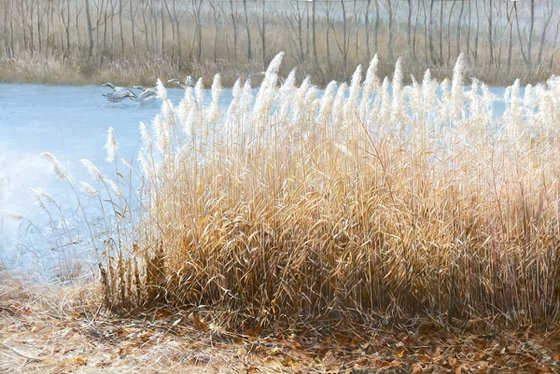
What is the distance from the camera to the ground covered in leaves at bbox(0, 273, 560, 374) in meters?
2.75

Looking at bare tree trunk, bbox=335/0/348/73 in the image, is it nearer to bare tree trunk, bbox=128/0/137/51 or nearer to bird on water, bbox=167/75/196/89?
bird on water, bbox=167/75/196/89

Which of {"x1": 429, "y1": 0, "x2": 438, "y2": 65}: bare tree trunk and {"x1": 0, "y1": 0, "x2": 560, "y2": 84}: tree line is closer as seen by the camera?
{"x1": 0, "y1": 0, "x2": 560, "y2": 84}: tree line

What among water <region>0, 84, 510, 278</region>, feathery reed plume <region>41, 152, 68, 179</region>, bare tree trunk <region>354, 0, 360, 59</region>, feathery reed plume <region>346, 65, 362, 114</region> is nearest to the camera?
feathery reed plume <region>41, 152, 68, 179</region>

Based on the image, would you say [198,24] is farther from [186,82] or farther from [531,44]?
[531,44]

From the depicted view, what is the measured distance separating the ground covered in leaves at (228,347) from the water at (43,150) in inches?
8.8

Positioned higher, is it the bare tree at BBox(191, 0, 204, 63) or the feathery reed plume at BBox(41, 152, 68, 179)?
the bare tree at BBox(191, 0, 204, 63)

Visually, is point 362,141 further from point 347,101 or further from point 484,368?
point 484,368

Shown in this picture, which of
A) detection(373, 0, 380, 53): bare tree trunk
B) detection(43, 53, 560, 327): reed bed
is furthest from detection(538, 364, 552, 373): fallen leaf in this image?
detection(373, 0, 380, 53): bare tree trunk

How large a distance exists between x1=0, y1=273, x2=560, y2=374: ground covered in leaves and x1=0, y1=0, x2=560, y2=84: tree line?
3.34ft

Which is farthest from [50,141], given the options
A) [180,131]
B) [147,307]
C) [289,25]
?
[289,25]

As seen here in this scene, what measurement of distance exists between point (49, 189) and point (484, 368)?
5.80 ft

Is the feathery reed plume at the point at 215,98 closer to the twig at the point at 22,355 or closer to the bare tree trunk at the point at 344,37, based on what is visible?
the bare tree trunk at the point at 344,37

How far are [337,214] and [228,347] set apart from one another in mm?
623

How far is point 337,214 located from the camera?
289cm
